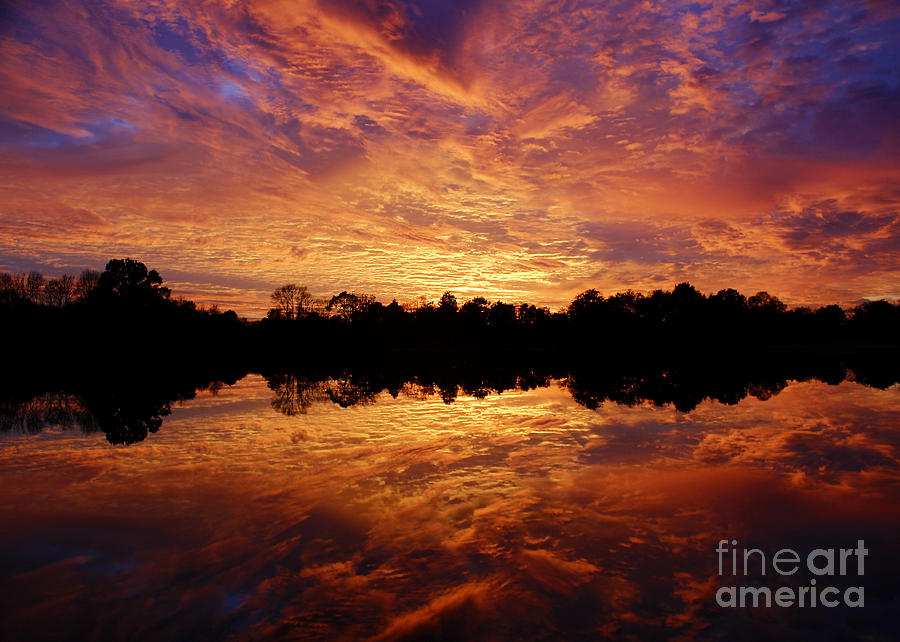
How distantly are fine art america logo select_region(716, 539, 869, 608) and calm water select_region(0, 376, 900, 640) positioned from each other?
103mm

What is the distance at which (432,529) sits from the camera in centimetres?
699

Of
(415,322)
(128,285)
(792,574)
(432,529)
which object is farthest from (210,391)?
(415,322)

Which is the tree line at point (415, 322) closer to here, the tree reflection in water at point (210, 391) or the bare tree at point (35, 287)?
the bare tree at point (35, 287)

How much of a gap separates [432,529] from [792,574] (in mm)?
4723

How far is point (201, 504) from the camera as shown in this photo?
805 centimetres

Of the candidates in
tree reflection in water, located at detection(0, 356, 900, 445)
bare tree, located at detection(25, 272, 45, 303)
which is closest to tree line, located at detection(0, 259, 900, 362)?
bare tree, located at detection(25, 272, 45, 303)

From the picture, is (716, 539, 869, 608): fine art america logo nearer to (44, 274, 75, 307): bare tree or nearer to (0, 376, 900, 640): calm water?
(0, 376, 900, 640): calm water

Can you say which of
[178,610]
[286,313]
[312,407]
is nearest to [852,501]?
[178,610]

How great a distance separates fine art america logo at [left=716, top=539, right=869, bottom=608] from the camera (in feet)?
16.9

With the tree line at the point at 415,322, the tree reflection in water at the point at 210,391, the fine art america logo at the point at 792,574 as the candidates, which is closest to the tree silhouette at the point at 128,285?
the tree line at the point at 415,322

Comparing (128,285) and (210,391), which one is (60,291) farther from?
(210,391)

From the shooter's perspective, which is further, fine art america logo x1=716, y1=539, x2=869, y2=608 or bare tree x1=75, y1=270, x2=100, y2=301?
bare tree x1=75, y1=270, x2=100, y2=301

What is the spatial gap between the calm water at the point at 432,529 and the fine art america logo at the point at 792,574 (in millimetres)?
103

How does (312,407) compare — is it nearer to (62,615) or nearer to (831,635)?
(62,615)
